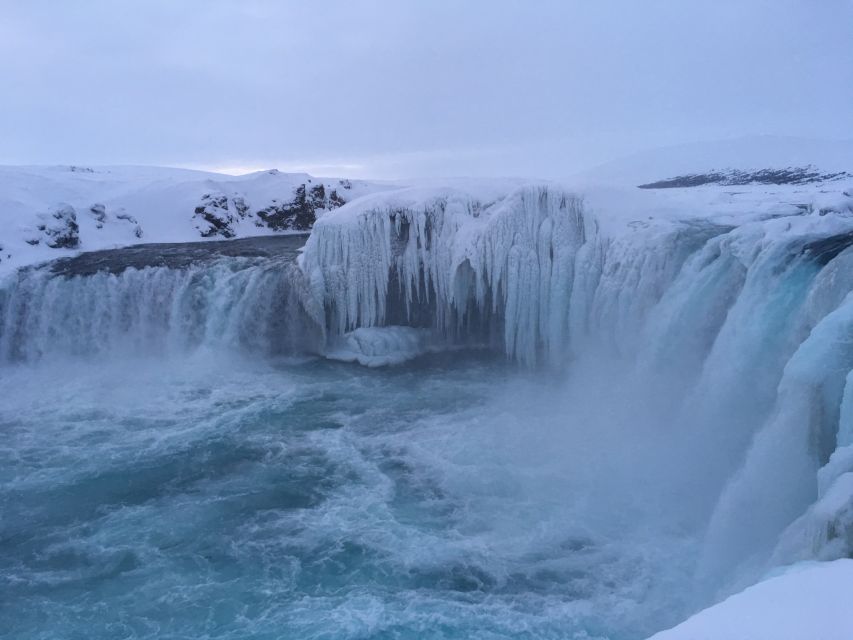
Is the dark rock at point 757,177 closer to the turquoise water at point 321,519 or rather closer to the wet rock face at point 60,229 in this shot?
the turquoise water at point 321,519

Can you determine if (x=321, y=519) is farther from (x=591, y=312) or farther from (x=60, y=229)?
(x=60, y=229)

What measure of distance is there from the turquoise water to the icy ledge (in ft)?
10.3

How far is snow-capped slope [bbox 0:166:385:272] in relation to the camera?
1966 centimetres

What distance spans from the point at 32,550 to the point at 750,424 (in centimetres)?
891

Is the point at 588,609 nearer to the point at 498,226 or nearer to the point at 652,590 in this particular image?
the point at 652,590

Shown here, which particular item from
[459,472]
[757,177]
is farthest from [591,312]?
[757,177]

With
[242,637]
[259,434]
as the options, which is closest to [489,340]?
[259,434]

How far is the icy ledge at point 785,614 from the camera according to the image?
2412 millimetres

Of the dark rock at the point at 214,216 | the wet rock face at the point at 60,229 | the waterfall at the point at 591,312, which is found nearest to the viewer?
the waterfall at the point at 591,312

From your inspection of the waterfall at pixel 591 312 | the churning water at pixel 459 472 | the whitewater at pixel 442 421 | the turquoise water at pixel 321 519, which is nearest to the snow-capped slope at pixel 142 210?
the whitewater at pixel 442 421

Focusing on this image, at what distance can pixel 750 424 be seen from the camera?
24.0 feet

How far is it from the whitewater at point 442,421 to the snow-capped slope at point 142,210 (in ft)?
12.2

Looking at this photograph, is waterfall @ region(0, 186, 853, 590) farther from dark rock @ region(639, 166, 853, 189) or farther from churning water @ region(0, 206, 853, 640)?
dark rock @ region(639, 166, 853, 189)

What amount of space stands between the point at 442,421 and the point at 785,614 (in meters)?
8.38
